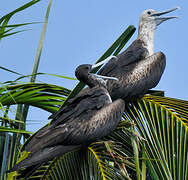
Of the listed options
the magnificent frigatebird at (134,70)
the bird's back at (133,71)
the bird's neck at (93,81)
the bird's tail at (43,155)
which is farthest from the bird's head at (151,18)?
the bird's tail at (43,155)

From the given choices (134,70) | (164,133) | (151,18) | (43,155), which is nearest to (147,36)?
(151,18)

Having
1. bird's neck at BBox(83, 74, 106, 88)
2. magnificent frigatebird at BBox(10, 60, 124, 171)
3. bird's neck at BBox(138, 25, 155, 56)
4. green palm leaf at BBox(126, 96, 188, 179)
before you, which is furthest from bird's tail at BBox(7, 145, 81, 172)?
bird's neck at BBox(138, 25, 155, 56)

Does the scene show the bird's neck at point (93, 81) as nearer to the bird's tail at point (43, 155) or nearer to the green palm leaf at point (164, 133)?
the green palm leaf at point (164, 133)

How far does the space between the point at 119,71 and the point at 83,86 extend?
0.44m

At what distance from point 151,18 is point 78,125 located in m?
2.34

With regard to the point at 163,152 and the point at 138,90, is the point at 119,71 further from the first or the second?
the point at 163,152

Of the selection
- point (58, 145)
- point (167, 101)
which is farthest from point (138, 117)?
point (58, 145)

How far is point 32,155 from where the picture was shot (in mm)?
3160

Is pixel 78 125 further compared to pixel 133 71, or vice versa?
pixel 133 71

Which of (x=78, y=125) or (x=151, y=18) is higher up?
(x=151, y=18)

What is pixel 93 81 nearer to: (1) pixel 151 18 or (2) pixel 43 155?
(2) pixel 43 155

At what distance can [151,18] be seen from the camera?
532cm

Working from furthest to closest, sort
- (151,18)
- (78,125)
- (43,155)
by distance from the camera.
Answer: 1. (151,18)
2. (78,125)
3. (43,155)

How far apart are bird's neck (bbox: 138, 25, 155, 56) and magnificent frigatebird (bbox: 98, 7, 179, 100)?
82 mm
